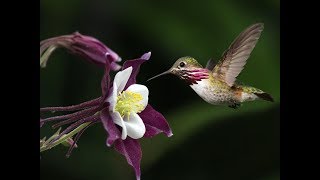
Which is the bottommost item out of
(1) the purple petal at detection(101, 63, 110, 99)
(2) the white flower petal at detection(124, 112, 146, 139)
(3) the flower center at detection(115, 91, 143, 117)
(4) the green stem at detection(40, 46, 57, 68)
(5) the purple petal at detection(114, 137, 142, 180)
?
(5) the purple petal at detection(114, 137, 142, 180)

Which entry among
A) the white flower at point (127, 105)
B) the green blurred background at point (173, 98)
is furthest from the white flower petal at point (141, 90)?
the green blurred background at point (173, 98)

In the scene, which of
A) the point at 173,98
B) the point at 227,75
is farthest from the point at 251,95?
the point at 173,98

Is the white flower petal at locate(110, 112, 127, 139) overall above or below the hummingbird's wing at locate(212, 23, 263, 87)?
below

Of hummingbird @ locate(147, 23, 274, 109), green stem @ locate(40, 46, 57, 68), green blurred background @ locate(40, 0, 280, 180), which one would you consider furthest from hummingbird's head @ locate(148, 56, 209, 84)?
green blurred background @ locate(40, 0, 280, 180)

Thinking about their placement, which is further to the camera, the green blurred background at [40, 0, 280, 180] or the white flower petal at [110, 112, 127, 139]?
the green blurred background at [40, 0, 280, 180]

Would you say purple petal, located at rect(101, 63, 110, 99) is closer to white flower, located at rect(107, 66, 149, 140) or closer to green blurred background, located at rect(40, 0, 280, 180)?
white flower, located at rect(107, 66, 149, 140)

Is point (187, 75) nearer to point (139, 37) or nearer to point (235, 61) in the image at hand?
point (235, 61)
